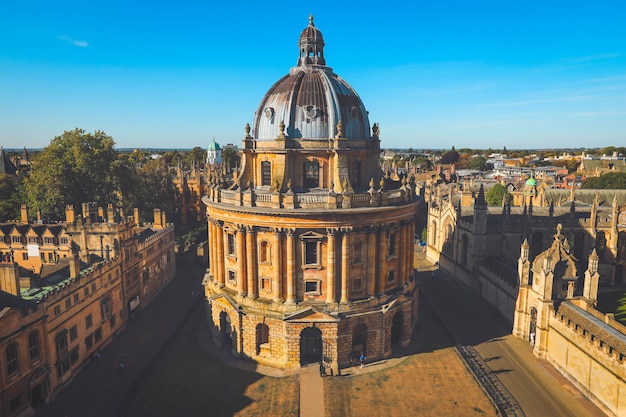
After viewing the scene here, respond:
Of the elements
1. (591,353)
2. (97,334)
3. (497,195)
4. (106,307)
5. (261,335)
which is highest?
(497,195)

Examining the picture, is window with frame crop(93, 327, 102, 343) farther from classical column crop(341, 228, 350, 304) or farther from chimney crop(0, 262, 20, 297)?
classical column crop(341, 228, 350, 304)

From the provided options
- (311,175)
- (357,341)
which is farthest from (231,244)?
(357,341)

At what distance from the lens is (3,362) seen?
29312 mm

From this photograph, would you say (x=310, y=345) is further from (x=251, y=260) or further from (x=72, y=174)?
(x=72, y=174)

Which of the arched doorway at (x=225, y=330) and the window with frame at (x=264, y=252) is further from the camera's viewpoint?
the arched doorway at (x=225, y=330)

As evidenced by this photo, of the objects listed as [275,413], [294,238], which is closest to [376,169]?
[294,238]

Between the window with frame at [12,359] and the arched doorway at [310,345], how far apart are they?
71.2ft

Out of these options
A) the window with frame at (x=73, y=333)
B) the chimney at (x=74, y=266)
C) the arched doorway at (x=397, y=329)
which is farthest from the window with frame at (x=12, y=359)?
the arched doorway at (x=397, y=329)

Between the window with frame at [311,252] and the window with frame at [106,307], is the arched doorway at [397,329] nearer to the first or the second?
the window with frame at [311,252]

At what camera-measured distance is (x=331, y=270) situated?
3819 centimetres

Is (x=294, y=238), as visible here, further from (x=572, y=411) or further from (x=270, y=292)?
(x=572, y=411)

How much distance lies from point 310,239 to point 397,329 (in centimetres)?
1380

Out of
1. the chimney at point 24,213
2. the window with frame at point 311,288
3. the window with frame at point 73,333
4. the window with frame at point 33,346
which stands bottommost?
the window with frame at point 73,333

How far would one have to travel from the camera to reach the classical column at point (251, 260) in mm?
39188
